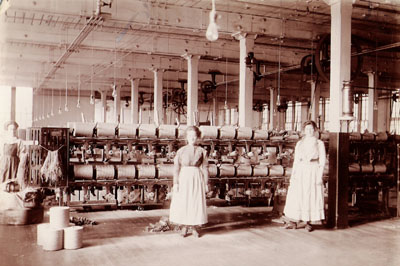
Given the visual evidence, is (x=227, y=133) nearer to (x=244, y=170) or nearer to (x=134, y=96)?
(x=244, y=170)

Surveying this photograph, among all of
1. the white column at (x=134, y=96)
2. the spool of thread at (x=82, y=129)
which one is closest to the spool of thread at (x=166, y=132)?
the spool of thread at (x=82, y=129)

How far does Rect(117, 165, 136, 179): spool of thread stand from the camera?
25.5 ft

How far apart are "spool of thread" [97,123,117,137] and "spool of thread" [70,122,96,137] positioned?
0.12 meters

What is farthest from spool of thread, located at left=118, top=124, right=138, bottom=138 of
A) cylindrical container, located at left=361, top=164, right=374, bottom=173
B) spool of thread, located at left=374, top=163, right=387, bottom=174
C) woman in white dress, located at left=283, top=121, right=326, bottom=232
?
spool of thread, located at left=374, top=163, right=387, bottom=174

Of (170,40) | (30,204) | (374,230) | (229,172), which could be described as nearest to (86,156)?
(30,204)

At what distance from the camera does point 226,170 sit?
849 centimetres

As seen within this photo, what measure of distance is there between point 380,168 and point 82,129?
6.29 meters

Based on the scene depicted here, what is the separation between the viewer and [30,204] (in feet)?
24.8

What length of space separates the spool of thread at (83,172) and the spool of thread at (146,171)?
879 millimetres

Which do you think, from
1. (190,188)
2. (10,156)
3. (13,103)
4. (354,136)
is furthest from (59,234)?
(13,103)

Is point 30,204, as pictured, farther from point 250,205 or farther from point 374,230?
point 374,230

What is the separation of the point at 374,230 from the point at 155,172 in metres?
4.13

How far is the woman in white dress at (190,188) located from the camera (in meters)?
6.94

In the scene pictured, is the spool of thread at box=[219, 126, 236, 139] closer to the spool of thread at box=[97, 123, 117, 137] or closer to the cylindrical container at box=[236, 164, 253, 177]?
the cylindrical container at box=[236, 164, 253, 177]
